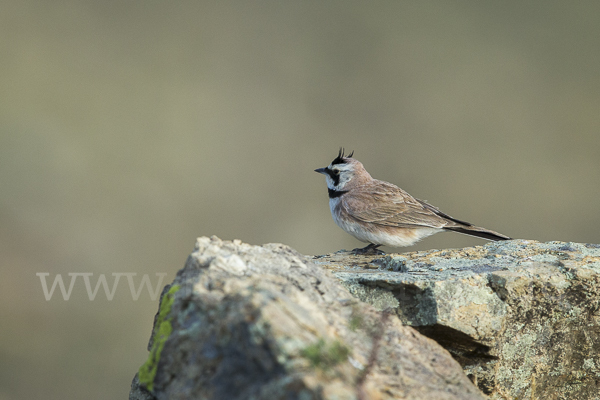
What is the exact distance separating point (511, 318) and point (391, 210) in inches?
123

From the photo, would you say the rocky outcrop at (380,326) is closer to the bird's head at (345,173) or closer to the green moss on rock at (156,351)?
the green moss on rock at (156,351)

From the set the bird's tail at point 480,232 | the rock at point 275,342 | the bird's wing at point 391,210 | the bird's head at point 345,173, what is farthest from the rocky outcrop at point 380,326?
the bird's head at point 345,173

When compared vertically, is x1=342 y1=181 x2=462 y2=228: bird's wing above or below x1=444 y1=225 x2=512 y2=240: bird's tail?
above

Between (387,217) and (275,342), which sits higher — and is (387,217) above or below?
above

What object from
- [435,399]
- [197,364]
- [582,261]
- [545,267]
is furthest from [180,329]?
[582,261]

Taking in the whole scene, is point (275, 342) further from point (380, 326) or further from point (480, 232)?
point (480, 232)

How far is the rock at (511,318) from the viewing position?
3.13 meters

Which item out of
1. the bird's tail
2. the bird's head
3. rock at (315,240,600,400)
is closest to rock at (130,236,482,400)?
rock at (315,240,600,400)

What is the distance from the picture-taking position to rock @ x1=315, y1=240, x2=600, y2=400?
3.13m

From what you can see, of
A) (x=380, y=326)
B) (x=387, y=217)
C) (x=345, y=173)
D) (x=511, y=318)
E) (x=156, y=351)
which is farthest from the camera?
(x=345, y=173)

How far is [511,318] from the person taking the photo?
323 centimetres

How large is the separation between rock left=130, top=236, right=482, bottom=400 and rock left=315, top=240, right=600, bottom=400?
22.3 inches

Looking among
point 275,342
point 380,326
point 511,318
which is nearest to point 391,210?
point 511,318

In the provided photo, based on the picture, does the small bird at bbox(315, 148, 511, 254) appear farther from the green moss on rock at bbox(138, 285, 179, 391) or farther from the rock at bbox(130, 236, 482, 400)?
the green moss on rock at bbox(138, 285, 179, 391)
